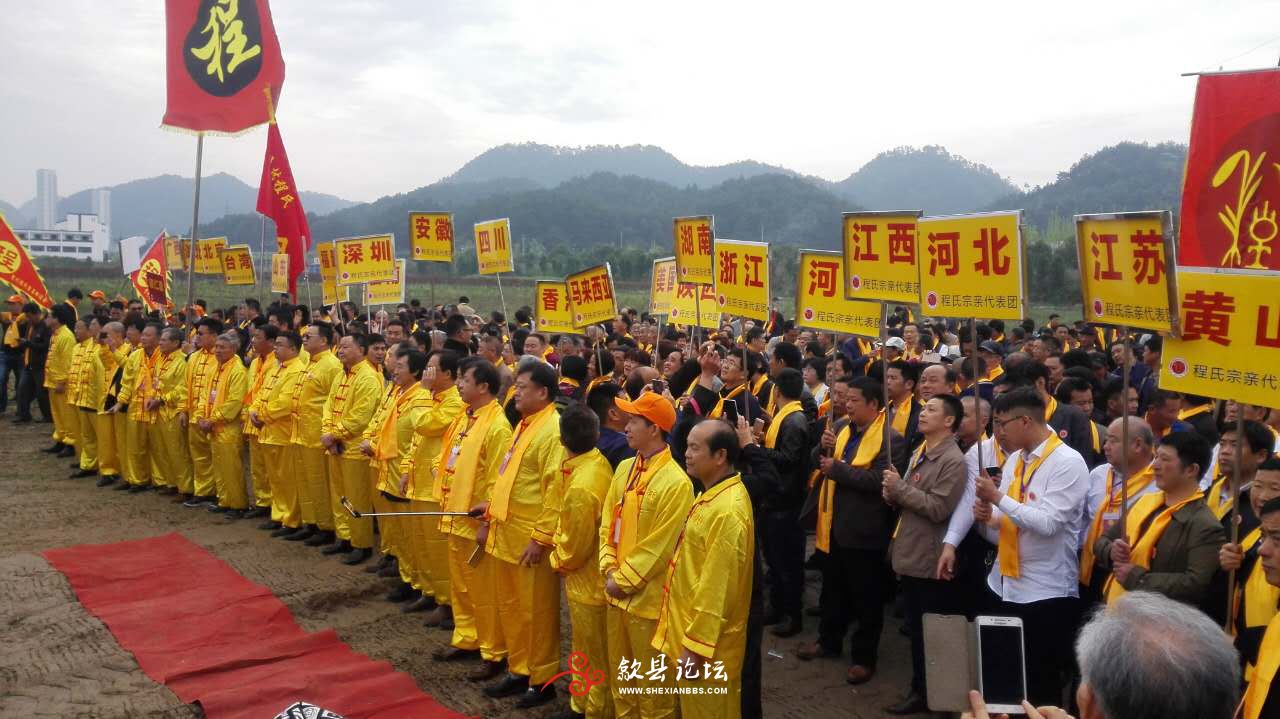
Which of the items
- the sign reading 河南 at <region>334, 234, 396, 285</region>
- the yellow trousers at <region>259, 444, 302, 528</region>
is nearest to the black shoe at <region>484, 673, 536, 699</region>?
the yellow trousers at <region>259, 444, 302, 528</region>

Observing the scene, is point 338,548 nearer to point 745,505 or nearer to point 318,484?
point 318,484

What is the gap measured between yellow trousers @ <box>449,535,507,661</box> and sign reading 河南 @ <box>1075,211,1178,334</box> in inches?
155

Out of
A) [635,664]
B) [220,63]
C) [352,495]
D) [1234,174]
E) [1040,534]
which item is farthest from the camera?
[220,63]

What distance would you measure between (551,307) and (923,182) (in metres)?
167

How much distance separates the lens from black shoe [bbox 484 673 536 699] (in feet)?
19.3

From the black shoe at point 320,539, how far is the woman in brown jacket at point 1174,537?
7.46 metres

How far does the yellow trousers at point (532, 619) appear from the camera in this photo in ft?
18.9

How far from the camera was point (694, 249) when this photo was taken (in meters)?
8.84

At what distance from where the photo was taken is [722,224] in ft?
301

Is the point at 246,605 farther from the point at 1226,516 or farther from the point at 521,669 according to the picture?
the point at 1226,516

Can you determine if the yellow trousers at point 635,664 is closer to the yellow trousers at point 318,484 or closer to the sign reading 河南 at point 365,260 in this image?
the yellow trousers at point 318,484

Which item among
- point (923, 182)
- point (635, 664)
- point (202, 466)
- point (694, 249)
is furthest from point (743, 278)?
point (923, 182)

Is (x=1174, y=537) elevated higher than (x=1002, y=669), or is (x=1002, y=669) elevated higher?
(x=1002, y=669)

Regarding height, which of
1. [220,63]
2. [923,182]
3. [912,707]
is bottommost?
[912,707]
